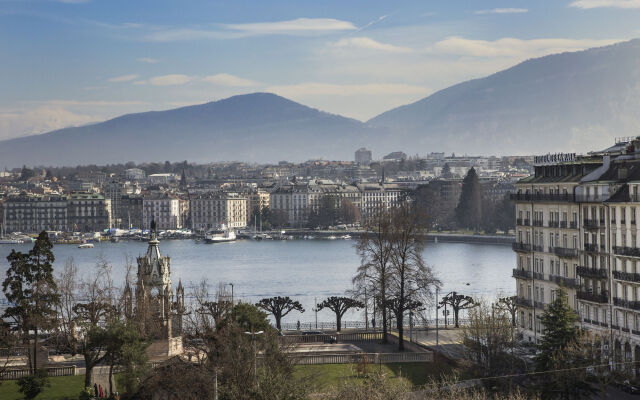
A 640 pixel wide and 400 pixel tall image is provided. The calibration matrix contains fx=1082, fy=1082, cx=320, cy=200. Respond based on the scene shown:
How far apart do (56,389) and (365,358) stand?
834 cm

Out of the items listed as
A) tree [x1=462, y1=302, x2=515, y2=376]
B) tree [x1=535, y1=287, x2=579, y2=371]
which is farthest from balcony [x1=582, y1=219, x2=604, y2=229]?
tree [x1=462, y1=302, x2=515, y2=376]

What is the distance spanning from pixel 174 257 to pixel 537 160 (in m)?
73.8

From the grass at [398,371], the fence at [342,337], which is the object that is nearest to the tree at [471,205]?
the fence at [342,337]

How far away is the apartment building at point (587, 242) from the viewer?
1203 inches

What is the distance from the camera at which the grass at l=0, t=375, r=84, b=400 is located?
88.6 ft

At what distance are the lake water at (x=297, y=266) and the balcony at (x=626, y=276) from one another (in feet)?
68.6

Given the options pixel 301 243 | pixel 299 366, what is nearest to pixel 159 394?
pixel 299 366

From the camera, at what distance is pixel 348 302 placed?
141ft

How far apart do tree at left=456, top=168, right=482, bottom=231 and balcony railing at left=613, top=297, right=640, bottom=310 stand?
331ft

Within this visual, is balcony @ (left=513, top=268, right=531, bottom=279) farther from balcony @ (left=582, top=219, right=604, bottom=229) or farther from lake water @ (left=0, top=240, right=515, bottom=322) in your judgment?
lake water @ (left=0, top=240, right=515, bottom=322)

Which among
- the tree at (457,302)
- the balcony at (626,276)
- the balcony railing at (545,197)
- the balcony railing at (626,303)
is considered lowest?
the tree at (457,302)

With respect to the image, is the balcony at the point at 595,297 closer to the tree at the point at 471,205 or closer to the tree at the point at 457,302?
the tree at the point at 457,302

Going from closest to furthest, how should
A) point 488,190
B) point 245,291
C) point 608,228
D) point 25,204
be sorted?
1. point 608,228
2. point 245,291
3. point 488,190
4. point 25,204

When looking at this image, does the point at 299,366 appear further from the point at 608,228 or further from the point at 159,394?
the point at 608,228
